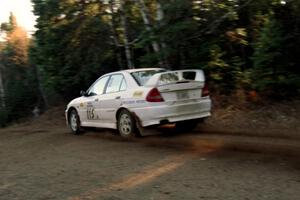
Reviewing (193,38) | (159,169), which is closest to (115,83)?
(193,38)

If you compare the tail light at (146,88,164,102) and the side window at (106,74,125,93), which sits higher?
the side window at (106,74,125,93)

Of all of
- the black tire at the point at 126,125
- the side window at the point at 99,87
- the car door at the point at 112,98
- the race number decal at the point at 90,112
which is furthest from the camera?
the race number decal at the point at 90,112

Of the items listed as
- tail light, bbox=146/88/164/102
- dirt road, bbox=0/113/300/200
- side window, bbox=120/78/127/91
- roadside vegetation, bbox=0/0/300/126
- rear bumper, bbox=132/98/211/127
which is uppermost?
roadside vegetation, bbox=0/0/300/126

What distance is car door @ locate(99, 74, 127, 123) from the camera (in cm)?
1169

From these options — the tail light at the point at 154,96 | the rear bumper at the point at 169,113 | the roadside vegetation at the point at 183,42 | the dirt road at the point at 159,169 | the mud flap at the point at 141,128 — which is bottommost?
the dirt road at the point at 159,169

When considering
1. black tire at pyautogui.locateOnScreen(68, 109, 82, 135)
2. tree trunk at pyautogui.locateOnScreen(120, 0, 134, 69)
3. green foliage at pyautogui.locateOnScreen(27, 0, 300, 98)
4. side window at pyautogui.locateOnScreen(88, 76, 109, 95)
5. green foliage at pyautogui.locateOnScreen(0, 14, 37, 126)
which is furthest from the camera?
green foliage at pyautogui.locateOnScreen(0, 14, 37, 126)

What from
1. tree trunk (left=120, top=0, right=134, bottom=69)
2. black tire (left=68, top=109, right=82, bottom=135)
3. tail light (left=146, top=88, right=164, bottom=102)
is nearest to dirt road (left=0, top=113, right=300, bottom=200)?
tail light (left=146, top=88, right=164, bottom=102)

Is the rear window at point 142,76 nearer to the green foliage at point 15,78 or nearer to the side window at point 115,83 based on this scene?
the side window at point 115,83

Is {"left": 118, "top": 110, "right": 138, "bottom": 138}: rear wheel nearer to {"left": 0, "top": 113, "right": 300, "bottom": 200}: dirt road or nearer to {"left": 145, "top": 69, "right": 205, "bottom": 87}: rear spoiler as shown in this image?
{"left": 0, "top": 113, "right": 300, "bottom": 200}: dirt road

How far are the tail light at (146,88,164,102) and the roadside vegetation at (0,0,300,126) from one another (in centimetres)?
414

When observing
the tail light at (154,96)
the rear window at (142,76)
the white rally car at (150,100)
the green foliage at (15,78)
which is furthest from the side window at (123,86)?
the green foliage at (15,78)

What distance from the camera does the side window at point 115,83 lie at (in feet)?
38.8

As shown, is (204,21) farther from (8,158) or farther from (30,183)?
(30,183)

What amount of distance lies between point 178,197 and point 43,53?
1828 cm
